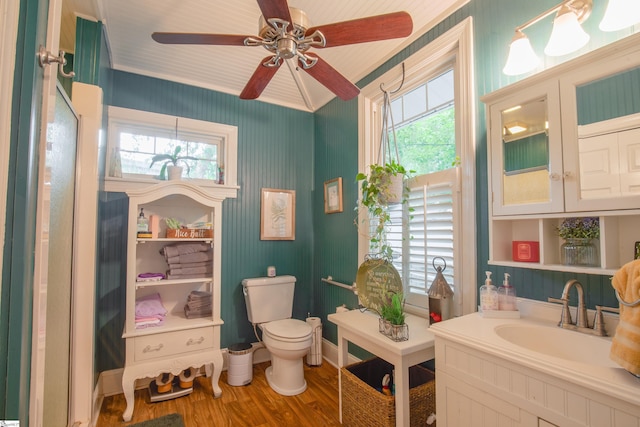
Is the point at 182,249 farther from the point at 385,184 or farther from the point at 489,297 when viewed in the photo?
the point at 489,297

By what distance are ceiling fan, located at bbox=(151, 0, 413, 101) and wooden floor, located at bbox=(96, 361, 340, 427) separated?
87.8 inches

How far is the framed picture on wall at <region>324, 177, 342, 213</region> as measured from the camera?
2.81 metres

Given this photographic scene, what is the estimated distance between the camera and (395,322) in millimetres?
1586

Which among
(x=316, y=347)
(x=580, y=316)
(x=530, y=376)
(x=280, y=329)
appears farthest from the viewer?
(x=316, y=347)

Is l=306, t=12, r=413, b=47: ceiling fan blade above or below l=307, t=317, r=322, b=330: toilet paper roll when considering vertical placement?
above

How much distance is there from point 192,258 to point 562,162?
2.43m

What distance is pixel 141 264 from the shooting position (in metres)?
2.47

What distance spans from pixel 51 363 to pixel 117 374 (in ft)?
3.95

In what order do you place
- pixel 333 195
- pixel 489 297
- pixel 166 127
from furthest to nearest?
pixel 333 195 < pixel 166 127 < pixel 489 297

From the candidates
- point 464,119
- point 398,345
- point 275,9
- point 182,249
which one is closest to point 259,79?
point 275,9

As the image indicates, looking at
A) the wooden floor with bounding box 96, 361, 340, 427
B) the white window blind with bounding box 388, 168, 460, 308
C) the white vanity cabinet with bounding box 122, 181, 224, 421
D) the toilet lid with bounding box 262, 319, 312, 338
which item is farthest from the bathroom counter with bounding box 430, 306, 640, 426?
the white vanity cabinet with bounding box 122, 181, 224, 421

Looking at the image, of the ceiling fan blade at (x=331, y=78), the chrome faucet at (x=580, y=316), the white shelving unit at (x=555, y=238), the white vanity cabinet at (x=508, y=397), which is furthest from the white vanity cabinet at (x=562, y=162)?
the ceiling fan blade at (x=331, y=78)

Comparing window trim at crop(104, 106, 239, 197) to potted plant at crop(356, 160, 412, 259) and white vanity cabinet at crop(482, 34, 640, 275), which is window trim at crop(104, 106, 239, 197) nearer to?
potted plant at crop(356, 160, 412, 259)

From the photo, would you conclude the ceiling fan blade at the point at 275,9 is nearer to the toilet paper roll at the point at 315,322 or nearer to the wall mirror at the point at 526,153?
the wall mirror at the point at 526,153
